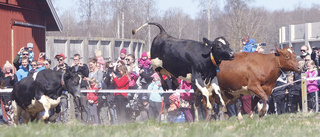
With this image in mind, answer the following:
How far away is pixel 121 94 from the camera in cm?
1411

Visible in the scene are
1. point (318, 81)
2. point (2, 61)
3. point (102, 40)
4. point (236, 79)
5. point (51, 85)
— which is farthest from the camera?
point (102, 40)

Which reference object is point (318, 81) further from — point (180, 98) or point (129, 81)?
point (129, 81)

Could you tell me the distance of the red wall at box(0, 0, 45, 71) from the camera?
18205 millimetres

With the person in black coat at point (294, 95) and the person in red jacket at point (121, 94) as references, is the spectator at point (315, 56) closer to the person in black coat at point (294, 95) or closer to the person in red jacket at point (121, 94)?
the person in black coat at point (294, 95)

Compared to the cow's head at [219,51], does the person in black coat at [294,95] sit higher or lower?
lower

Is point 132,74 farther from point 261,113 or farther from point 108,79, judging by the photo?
point 261,113

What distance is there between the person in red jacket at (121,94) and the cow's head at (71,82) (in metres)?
2.74

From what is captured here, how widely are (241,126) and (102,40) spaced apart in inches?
928

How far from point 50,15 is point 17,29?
7.21 ft

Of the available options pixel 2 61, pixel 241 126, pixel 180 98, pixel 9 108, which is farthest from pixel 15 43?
pixel 241 126

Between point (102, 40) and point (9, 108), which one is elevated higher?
point (102, 40)

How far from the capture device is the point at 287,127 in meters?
8.71

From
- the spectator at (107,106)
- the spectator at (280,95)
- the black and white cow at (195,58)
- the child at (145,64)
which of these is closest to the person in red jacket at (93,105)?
the spectator at (107,106)

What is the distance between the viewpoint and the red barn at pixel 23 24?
1828 cm
